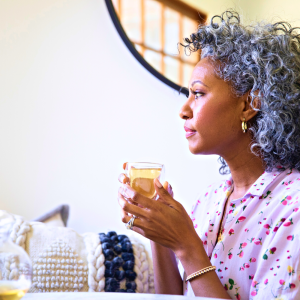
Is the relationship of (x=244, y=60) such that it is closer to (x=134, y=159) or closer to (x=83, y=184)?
(x=134, y=159)

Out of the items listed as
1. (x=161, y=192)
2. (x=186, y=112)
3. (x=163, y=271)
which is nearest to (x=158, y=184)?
(x=161, y=192)

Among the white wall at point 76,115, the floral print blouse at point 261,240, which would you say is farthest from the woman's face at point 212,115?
the white wall at point 76,115

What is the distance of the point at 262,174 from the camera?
4.29 ft

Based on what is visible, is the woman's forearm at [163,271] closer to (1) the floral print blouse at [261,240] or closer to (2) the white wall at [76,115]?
(1) the floral print blouse at [261,240]

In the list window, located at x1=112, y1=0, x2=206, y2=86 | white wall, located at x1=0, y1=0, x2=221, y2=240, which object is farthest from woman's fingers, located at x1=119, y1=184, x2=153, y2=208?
window, located at x1=112, y1=0, x2=206, y2=86

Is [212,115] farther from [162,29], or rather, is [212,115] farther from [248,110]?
[162,29]

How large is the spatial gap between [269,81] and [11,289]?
1016 mm

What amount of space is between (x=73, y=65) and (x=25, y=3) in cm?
35

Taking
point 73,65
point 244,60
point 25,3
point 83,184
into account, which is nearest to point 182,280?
point 83,184

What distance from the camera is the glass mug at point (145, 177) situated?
1.10 meters

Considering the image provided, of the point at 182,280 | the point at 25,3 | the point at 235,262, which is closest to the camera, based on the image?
the point at 235,262

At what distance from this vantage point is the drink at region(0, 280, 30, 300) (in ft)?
1.93

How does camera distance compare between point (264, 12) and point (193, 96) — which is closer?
point (193, 96)

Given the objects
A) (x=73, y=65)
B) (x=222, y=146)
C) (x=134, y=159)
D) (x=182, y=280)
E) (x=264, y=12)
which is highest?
(x=264, y=12)
